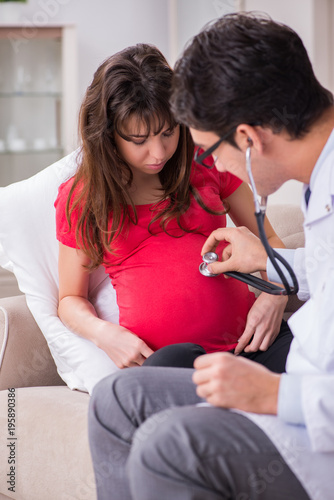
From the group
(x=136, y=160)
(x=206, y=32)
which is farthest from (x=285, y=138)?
(x=136, y=160)

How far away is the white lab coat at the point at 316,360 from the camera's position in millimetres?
785

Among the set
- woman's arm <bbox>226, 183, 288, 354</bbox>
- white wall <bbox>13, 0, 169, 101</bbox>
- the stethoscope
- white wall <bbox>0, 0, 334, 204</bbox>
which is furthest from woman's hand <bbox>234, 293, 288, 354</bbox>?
white wall <bbox>13, 0, 169, 101</bbox>

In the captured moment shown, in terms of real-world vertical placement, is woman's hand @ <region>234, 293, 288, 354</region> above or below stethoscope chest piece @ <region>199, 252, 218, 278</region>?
below

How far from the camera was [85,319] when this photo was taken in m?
1.37

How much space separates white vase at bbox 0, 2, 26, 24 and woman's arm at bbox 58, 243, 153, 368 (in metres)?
2.37

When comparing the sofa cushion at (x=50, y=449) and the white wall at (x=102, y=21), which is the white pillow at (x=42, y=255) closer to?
the sofa cushion at (x=50, y=449)

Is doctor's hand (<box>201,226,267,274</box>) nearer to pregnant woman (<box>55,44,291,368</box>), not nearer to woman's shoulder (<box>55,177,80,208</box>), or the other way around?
pregnant woman (<box>55,44,291,368</box>)

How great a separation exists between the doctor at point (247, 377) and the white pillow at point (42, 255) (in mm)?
496

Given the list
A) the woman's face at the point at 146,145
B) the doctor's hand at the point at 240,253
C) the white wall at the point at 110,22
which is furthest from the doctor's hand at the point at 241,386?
the white wall at the point at 110,22

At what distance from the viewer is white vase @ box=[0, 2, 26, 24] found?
332 cm

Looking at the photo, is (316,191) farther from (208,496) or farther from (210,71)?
(208,496)

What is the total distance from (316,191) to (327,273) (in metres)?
0.13

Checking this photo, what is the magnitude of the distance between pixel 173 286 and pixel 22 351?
44 cm

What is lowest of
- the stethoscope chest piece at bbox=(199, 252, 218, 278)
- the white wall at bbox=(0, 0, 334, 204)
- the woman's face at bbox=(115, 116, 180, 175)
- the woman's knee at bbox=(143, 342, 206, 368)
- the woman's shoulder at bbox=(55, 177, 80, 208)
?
the woman's knee at bbox=(143, 342, 206, 368)
